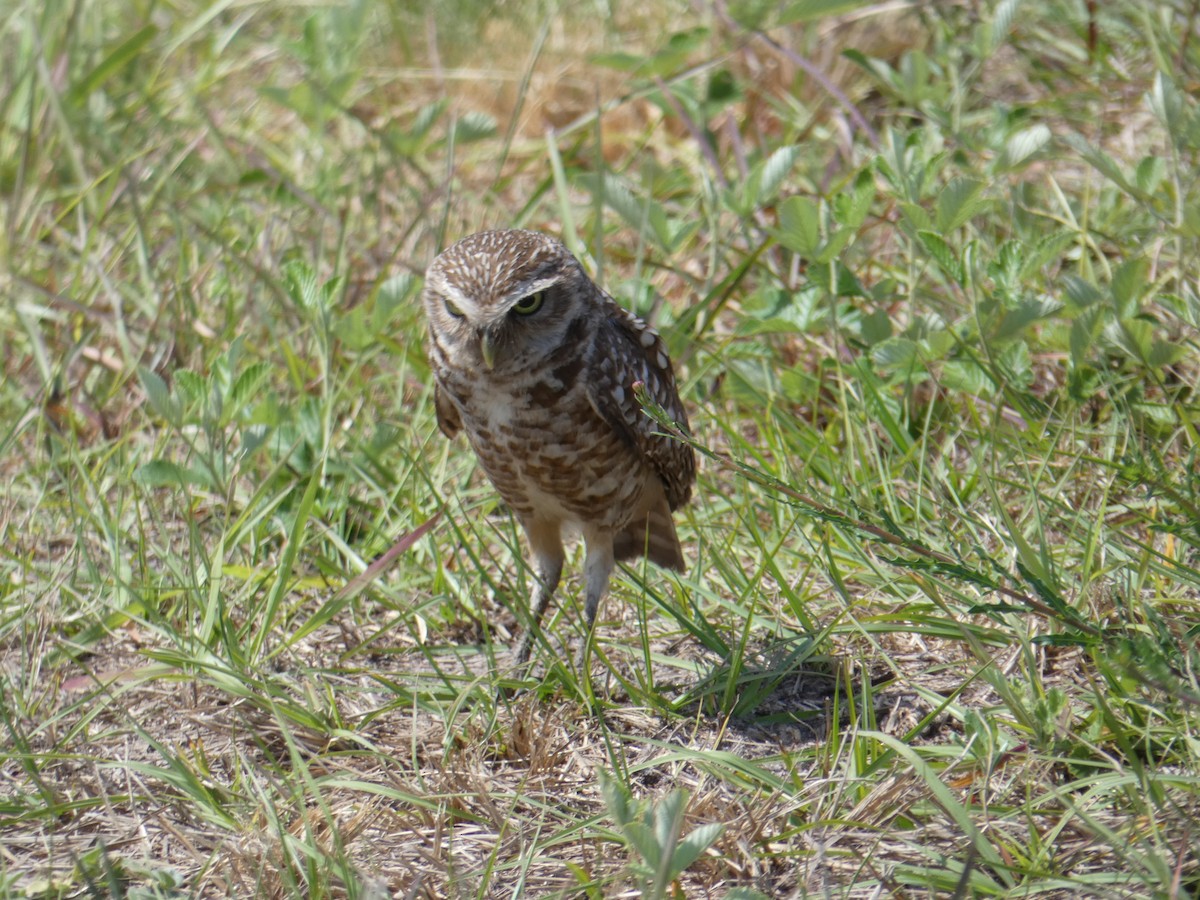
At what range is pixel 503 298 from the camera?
3.39m

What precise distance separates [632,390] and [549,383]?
0.24m

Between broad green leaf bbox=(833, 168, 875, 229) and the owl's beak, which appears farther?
broad green leaf bbox=(833, 168, 875, 229)

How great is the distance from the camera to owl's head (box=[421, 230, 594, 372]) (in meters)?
3.39

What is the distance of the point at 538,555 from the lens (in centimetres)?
406

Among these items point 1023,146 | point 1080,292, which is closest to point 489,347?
point 1080,292

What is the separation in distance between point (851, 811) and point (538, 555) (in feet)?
5.26

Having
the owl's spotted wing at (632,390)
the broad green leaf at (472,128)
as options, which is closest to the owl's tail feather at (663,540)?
the owl's spotted wing at (632,390)

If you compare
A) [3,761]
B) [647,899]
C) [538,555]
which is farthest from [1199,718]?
[3,761]

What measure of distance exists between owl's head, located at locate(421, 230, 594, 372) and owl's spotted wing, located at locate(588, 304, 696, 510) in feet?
0.50

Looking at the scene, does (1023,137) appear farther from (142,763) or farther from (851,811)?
(142,763)

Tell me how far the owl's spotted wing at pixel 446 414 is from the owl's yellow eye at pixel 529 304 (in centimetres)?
50

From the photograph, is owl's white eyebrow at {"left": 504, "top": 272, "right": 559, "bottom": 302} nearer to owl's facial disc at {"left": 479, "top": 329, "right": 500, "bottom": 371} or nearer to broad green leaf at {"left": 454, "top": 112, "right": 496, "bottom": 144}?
owl's facial disc at {"left": 479, "top": 329, "right": 500, "bottom": 371}

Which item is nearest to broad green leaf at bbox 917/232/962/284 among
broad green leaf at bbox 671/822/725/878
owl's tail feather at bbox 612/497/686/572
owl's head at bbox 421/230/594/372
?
owl's head at bbox 421/230/594/372

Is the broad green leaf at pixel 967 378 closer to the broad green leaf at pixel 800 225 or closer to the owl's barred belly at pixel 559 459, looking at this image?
the broad green leaf at pixel 800 225
